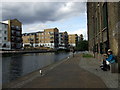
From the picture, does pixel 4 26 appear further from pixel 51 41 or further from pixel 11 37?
pixel 51 41

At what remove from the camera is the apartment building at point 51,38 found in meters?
140

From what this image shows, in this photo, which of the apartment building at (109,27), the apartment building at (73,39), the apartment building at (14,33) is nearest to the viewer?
the apartment building at (109,27)

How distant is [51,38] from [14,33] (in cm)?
4486

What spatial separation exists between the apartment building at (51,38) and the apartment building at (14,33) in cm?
3936

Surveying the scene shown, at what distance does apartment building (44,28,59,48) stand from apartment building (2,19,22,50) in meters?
39.4

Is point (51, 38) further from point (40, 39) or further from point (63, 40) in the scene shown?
point (63, 40)

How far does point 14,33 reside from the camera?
9856cm

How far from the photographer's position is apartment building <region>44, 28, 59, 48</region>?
458 feet

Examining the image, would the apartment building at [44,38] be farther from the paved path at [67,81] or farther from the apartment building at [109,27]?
the paved path at [67,81]

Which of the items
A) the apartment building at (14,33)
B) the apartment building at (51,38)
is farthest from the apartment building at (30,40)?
the apartment building at (14,33)

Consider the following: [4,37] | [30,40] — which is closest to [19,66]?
[4,37]

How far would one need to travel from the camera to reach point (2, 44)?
89750mm

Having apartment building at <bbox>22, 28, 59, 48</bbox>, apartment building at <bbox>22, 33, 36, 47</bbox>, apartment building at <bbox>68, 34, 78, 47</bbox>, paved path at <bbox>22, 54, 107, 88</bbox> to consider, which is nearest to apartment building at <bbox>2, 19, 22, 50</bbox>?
apartment building at <bbox>22, 28, 59, 48</bbox>

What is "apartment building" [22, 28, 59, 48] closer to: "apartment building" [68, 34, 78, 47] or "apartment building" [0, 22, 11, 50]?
"apartment building" [68, 34, 78, 47]
